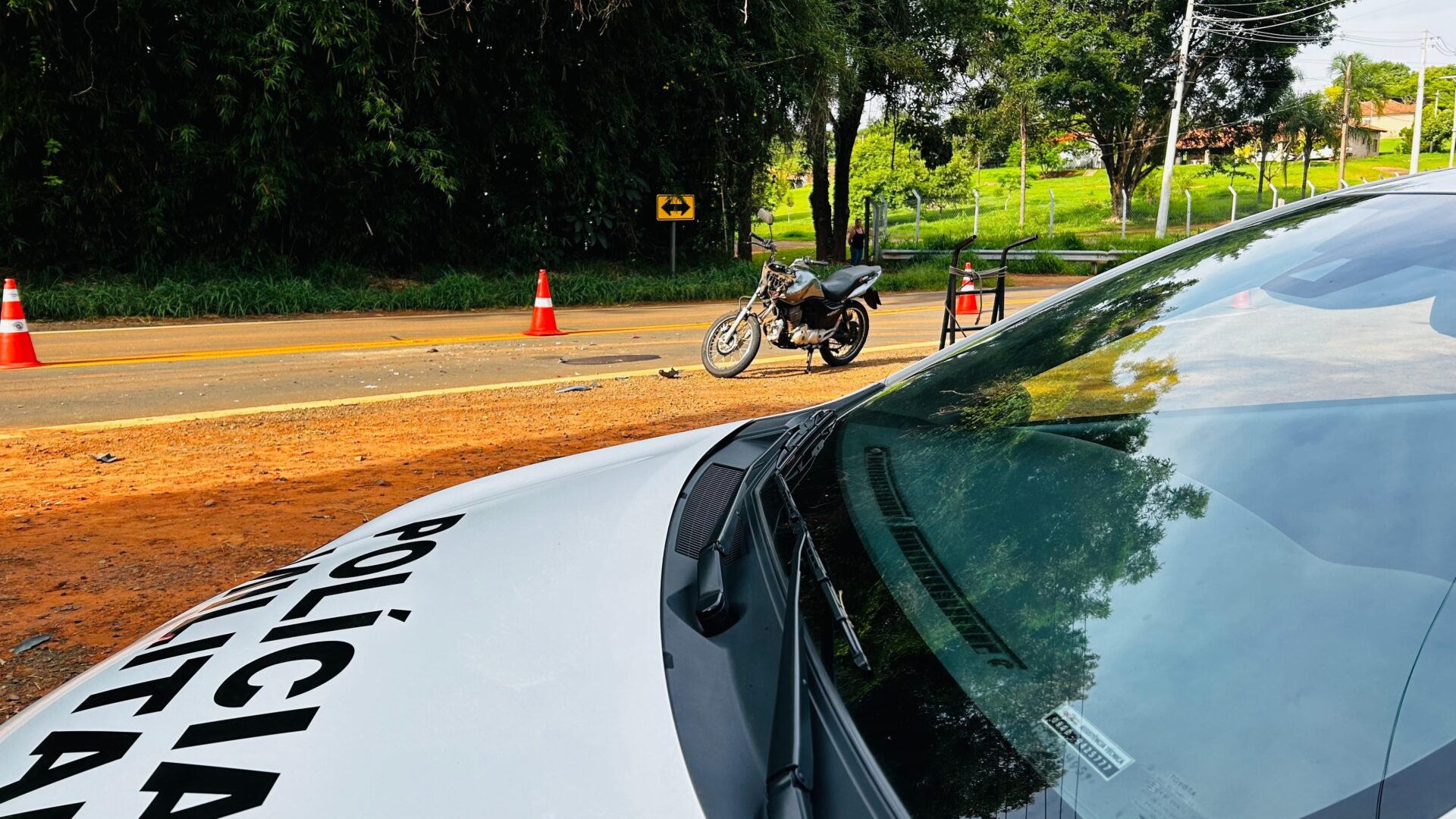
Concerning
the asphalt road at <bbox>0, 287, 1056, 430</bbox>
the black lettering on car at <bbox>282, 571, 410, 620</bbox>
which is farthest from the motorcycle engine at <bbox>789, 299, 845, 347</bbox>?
the black lettering on car at <bbox>282, 571, 410, 620</bbox>

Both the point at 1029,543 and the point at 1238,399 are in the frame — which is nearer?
the point at 1029,543

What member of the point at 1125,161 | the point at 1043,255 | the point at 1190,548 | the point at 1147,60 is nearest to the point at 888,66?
the point at 1043,255

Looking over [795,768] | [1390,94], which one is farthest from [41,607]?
[1390,94]

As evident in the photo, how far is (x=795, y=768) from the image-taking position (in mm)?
990

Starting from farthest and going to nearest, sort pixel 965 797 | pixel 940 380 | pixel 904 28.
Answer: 1. pixel 904 28
2. pixel 940 380
3. pixel 965 797

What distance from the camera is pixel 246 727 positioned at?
1.18 m

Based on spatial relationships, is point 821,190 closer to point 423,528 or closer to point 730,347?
point 730,347

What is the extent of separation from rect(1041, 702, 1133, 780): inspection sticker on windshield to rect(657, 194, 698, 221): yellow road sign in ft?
62.1

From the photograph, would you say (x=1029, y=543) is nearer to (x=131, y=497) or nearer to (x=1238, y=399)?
(x=1238, y=399)

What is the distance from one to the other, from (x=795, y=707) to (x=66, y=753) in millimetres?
859

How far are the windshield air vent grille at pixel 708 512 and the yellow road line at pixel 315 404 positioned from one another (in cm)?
594

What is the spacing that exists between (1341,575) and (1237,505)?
0.58ft

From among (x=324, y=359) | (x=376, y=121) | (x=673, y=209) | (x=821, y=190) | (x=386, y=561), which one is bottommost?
(x=324, y=359)

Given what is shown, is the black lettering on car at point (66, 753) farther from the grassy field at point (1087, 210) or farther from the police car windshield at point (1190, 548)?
the grassy field at point (1087, 210)
